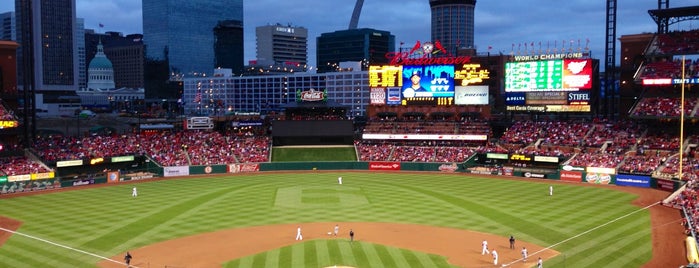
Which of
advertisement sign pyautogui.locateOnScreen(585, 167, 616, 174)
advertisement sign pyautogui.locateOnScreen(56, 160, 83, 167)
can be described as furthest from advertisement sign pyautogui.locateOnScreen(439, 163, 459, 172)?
advertisement sign pyautogui.locateOnScreen(56, 160, 83, 167)

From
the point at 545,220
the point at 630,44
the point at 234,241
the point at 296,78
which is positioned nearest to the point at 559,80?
the point at 630,44

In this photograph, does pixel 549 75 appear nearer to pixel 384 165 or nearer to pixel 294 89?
pixel 384 165

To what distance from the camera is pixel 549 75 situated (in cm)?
7275

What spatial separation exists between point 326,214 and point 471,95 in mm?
44593

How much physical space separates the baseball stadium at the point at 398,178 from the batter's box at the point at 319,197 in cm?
27

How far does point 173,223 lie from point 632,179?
4581 cm

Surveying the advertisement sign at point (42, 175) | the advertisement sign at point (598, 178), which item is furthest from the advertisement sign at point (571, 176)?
the advertisement sign at point (42, 175)

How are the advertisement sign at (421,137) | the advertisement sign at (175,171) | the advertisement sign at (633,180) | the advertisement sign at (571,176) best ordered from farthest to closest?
the advertisement sign at (421,137), the advertisement sign at (175,171), the advertisement sign at (571,176), the advertisement sign at (633,180)

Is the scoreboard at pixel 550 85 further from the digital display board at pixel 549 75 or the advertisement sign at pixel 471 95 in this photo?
the advertisement sign at pixel 471 95

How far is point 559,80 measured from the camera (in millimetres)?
72188

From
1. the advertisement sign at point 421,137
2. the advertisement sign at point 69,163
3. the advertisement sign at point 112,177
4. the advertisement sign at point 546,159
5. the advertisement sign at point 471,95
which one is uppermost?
the advertisement sign at point 471,95

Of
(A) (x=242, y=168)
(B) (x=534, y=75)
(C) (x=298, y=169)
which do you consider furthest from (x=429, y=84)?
(A) (x=242, y=168)

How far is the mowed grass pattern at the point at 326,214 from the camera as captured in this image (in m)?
31.9

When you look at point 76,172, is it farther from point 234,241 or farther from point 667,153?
point 667,153
